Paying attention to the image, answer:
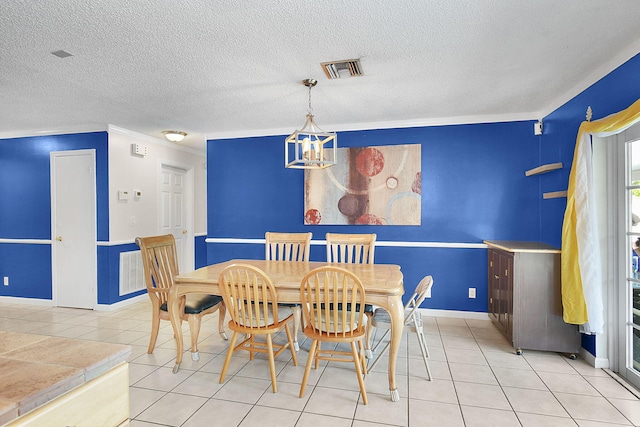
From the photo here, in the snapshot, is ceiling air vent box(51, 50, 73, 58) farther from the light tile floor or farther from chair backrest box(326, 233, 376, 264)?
chair backrest box(326, 233, 376, 264)

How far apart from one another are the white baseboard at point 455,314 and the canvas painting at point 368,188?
1.05m

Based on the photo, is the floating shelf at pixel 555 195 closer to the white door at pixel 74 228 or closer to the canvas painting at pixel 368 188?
the canvas painting at pixel 368 188

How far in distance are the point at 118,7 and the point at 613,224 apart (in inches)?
140

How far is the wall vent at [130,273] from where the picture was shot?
4.48 meters

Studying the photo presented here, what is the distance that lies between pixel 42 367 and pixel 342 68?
8.05 feet

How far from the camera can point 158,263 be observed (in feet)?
9.78

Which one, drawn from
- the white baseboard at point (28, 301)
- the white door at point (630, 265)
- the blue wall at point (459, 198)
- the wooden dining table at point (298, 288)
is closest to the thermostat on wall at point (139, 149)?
the blue wall at point (459, 198)

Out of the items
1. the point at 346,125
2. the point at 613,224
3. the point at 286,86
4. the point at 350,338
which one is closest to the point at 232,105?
the point at 286,86

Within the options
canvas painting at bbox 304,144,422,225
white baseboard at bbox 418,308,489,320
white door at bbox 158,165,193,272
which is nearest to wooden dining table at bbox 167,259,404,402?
canvas painting at bbox 304,144,422,225

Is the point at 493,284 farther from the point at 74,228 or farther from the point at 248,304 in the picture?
the point at 74,228

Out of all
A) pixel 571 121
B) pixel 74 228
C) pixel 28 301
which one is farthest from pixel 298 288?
pixel 28 301

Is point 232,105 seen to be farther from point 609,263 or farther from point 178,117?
point 609,263

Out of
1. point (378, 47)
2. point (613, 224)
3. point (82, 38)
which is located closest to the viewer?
point (82, 38)

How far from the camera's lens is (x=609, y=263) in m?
2.60
